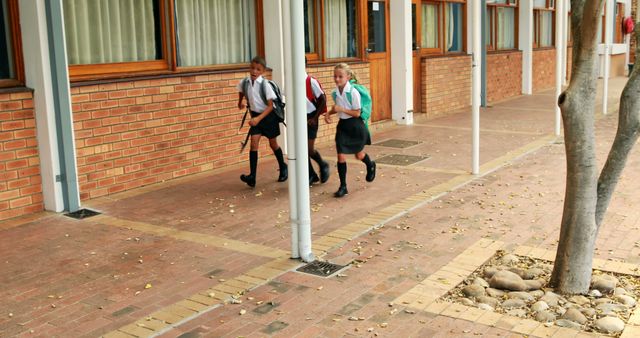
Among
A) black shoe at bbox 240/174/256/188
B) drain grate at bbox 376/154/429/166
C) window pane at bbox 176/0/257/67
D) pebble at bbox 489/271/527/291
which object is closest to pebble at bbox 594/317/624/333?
pebble at bbox 489/271/527/291

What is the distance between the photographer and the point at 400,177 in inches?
364

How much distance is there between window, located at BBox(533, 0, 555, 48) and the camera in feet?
74.5

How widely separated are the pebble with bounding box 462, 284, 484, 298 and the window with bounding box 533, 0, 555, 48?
18.6 m

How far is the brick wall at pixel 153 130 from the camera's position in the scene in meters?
8.20

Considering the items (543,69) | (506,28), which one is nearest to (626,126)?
(506,28)

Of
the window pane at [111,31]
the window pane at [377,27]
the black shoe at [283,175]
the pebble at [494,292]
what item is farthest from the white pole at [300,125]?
the window pane at [377,27]

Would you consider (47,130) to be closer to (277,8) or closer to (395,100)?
(277,8)

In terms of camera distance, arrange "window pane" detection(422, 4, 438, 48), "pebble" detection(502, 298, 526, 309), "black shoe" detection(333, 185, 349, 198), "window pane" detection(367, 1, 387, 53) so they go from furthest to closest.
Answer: "window pane" detection(422, 4, 438, 48) < "window pane" detection(367, 1, 387, 53) < "black shoe" detection(333, 185, 349, 198) < "pebble" detection(502, 298, 526, 309)

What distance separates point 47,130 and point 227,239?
92.5 inches

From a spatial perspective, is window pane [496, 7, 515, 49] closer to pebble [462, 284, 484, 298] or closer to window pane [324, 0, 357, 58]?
window pane [324, 0, 357, 58]

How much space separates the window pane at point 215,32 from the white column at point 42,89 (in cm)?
252

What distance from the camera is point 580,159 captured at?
4.89m

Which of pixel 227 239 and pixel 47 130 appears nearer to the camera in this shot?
pixel 227 239

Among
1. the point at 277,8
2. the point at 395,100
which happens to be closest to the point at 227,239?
the point at 277,8
